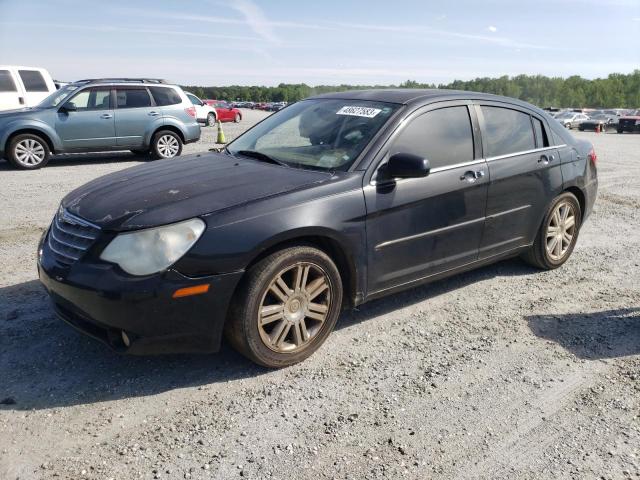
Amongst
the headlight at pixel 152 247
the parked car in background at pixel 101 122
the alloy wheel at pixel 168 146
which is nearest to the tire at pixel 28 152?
the parked car in background at pixel 101 122

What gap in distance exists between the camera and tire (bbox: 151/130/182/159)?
1221 cm

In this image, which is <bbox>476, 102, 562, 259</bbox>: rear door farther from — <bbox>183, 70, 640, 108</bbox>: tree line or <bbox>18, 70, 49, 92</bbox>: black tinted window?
<bbox>183, 70, 640, 108</bbox>: tree line

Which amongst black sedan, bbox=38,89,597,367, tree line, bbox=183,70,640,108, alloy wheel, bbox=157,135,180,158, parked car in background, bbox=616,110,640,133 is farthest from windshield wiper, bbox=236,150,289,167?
tree line, bbox=183,70,640,108

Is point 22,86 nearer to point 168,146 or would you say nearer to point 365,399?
point 168,146

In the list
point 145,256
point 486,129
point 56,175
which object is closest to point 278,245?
point 145,256

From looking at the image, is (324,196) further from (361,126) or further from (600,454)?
(600,454)

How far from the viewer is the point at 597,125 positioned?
3775 cm

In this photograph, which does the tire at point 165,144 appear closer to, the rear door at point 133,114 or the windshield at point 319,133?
the rear door at point 133,114

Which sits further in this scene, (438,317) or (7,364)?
(438,317)

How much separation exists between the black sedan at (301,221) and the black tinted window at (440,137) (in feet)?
0.04

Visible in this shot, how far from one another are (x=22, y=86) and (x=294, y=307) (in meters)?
13.6

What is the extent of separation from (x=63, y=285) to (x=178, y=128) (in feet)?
32.9

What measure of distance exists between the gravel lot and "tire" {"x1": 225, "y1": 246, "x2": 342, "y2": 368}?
0.54ft

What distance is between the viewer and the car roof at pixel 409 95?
4.17 meters
